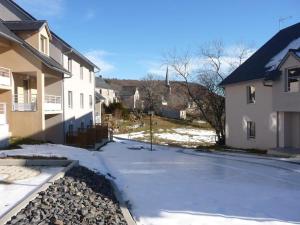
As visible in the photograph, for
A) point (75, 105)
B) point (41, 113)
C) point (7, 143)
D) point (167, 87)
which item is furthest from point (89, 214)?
point (167, 87)

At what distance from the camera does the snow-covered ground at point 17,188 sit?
26.3ft

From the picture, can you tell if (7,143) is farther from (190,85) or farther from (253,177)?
(190,85)

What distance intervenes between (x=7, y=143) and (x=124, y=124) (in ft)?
132

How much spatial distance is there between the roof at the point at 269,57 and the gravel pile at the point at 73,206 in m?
17.1

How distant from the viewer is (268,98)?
83.5 ft

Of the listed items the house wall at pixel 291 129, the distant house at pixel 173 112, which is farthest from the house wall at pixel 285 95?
the distant house at pixel 173 112

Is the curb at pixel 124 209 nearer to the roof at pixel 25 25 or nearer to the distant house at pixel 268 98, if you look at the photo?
the distant house at pixel 268 98

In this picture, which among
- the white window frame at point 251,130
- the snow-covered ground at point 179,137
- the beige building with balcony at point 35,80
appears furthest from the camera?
the snow-covered ground at point 179,137

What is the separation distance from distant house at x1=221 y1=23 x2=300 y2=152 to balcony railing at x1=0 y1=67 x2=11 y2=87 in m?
14.4

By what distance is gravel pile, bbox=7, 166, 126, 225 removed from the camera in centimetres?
700

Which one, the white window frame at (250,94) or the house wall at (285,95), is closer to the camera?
the house wall at (285,95)

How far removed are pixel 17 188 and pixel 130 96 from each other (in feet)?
318

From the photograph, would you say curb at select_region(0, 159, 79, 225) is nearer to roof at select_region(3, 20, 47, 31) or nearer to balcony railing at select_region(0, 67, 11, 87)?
balcony railing at select_region(0, 67, 11, 87)

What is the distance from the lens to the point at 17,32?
2448cm
